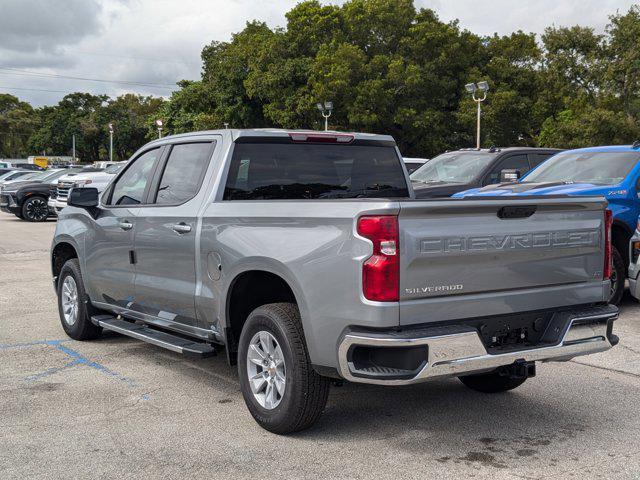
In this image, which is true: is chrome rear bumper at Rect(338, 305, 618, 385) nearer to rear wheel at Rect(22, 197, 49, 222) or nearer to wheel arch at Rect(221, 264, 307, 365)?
wheel arch at Rect(221, 264, 307, 365)

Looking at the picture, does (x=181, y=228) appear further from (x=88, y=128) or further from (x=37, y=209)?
(x=88, y=128)

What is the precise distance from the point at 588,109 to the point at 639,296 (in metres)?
Answer: 40.9

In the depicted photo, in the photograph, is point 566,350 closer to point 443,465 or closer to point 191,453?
point 443,465

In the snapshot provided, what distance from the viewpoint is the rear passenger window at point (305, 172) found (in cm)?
554

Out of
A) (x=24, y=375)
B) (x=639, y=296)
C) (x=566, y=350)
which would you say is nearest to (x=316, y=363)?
(x=566, y=350)

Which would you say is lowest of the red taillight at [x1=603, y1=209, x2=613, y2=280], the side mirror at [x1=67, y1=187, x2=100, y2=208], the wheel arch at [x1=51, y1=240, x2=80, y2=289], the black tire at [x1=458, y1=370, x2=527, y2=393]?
the black tire at [x1=458, y1=370, x2=527, y2=393]

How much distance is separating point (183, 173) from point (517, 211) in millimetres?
2690

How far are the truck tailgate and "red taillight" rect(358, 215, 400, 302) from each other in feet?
0.14

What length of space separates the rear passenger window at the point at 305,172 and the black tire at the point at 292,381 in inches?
44.5

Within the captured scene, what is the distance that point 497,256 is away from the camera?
436cm

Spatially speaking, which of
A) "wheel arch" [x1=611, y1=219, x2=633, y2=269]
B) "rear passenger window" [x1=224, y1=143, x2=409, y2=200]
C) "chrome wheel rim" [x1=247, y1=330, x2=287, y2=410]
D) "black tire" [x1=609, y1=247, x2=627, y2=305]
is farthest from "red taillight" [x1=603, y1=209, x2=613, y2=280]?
"wheel arch" [x1=611, y1=219, x2=633, y2=269]

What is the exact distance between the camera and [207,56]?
70938 mm

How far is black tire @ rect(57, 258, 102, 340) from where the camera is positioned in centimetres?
720

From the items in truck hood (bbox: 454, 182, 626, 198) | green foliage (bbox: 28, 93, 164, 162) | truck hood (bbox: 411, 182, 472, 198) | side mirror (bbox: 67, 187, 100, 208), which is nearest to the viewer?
side mirror (bbox: 67, 187, 100, 208)
